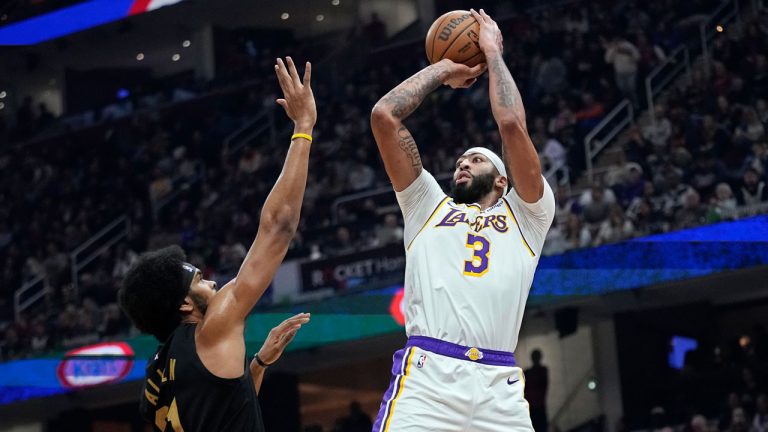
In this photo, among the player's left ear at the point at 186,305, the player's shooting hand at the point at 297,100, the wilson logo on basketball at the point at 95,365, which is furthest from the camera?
the wilson logo on basketball at the point at 95,365

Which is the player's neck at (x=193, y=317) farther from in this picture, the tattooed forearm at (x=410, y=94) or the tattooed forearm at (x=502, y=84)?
the tattooed forearm at (x=502, y=84)

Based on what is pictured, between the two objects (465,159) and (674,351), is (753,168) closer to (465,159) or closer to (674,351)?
(674,351)

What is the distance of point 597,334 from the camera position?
690 inches

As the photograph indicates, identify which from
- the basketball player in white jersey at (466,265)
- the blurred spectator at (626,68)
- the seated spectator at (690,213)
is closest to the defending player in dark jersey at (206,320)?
the basketball player in white jersey at (466,265)

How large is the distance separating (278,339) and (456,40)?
1739 millimetres

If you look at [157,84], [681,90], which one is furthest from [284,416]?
[157,84]

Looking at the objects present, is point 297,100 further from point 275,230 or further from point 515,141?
point 515,141

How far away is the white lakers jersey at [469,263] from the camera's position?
530cm

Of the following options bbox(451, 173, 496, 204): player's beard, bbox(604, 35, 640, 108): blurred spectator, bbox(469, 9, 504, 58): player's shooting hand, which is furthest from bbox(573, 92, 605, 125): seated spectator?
bbox(451, 173, 496, 204): player's beard

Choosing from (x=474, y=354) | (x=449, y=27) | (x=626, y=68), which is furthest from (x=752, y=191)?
(x=474, y=354)

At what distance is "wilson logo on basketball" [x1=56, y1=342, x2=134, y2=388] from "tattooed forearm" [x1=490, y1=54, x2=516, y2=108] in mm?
12071

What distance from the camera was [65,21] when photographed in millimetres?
23594

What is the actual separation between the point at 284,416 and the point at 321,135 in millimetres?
5165

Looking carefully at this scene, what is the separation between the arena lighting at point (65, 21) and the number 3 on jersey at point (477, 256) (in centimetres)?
1732
